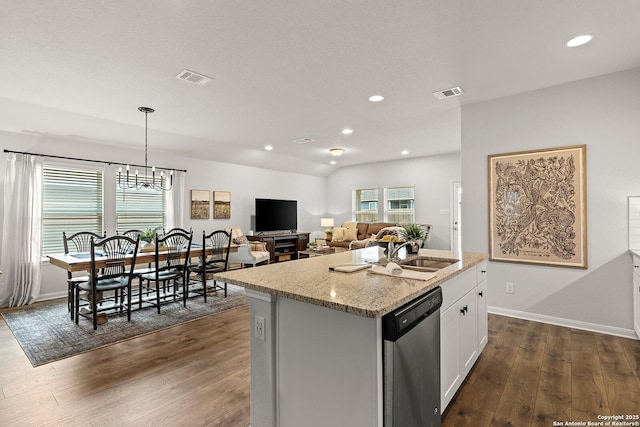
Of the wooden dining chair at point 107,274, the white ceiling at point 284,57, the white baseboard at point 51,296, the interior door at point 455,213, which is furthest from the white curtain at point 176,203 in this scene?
the interior door at point 455,213

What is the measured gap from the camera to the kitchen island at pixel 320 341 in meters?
1.30

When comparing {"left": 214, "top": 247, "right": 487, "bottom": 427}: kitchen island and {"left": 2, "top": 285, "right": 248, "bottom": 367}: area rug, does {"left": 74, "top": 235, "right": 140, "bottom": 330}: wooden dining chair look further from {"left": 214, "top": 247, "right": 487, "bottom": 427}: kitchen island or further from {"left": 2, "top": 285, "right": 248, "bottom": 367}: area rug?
{"left": 214, "top": 247, "right": 487, "bottom": 427}: kitchen island

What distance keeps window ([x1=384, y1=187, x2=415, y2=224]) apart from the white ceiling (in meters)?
3.98

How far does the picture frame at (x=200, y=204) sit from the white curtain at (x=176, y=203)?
25 centimetres

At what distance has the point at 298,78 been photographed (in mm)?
3195

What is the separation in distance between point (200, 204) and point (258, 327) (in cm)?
555

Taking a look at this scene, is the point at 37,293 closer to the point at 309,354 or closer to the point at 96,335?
the point at 96,335

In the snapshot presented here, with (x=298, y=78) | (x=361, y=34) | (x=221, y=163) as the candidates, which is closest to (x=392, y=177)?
(x=221, y=163)

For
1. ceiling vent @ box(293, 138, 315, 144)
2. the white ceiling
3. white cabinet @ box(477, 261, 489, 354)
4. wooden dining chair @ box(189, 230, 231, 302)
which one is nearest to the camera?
the white ceiling

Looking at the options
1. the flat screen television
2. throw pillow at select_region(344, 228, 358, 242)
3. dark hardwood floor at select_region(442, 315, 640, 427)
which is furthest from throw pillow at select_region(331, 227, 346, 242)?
dark hardwood floor at select_region(442, 315, 640, 427)

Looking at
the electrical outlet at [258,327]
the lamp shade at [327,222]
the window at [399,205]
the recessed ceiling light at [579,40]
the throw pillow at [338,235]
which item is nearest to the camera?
the electrical outlet at [258,327]

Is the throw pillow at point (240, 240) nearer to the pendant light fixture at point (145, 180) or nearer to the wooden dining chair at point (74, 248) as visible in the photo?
the pendant light fixture at point (145, 180)

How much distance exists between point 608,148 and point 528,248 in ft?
4.09

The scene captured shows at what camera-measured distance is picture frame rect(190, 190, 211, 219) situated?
21.6 ft
